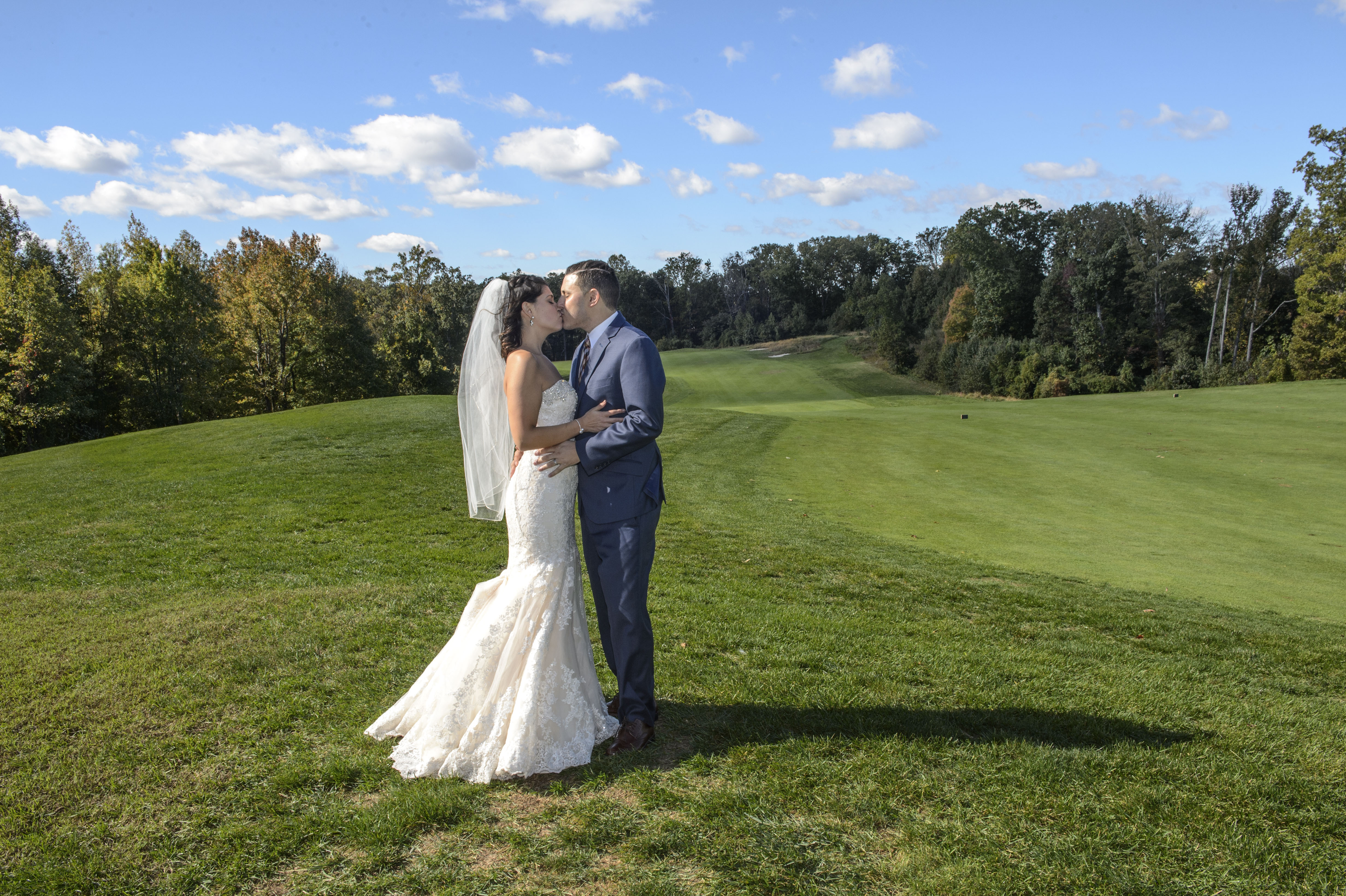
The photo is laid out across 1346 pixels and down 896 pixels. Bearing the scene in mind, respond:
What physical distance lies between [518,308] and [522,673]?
2.01 meters

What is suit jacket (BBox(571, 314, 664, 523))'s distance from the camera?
387 centimetres

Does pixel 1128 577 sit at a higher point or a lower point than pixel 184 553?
lower

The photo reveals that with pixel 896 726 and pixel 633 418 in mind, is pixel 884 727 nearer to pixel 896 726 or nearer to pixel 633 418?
pixel 896 726

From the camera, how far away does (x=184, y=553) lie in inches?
347

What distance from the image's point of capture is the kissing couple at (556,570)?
12.7 feet

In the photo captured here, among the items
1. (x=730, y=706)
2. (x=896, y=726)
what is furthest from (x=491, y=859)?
(x=896, y=726)

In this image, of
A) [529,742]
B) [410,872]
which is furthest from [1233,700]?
[410,872]

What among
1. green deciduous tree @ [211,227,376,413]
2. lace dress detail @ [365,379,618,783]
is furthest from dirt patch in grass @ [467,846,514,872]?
green deciduous tree @ [211,227,376,413]

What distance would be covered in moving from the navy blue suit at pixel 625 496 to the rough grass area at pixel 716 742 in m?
0.55

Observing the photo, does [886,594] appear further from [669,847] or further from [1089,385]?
[1089,385]

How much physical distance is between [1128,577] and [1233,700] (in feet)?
15.2

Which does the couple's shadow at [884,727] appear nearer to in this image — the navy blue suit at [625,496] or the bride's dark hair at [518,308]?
the navy blue suit at [625,496]

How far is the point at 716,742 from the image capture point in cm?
415

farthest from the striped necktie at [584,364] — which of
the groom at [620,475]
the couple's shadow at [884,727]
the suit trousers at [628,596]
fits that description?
the couple's shadow at [884,727]
